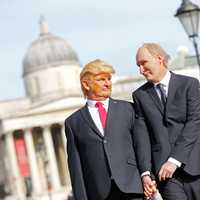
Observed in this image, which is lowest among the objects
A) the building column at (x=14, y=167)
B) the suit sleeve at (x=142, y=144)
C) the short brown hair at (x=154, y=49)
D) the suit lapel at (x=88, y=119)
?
the building column at (x=14, y=167)

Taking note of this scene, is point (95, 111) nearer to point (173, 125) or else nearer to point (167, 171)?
point (173, 125)

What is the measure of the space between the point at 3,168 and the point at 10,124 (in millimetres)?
21277

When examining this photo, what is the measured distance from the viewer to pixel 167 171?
26.1 feet

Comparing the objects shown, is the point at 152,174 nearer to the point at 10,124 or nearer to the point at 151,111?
the point at 151,111

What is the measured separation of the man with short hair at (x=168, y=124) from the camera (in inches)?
318

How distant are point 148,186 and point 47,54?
107m

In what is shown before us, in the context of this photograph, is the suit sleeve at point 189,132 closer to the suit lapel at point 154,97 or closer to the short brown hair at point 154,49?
the suit lapel at point 154,97

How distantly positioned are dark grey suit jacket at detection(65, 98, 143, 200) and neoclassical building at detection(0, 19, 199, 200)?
267 feet

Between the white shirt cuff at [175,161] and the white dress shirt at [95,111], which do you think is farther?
the white dress shirt at [95,111]

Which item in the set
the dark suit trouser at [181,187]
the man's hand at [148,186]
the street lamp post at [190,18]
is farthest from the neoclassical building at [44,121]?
the man's hand at [148,186]

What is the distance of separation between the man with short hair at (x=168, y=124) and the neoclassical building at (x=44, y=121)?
267 ft

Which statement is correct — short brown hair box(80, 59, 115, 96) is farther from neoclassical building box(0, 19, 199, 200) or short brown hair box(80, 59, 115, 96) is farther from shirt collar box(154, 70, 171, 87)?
neoclassical building box(0, 19, 199, 200)

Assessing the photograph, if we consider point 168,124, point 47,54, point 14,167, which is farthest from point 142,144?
point 47,54

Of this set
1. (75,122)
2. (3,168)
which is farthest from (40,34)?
(75,122)
